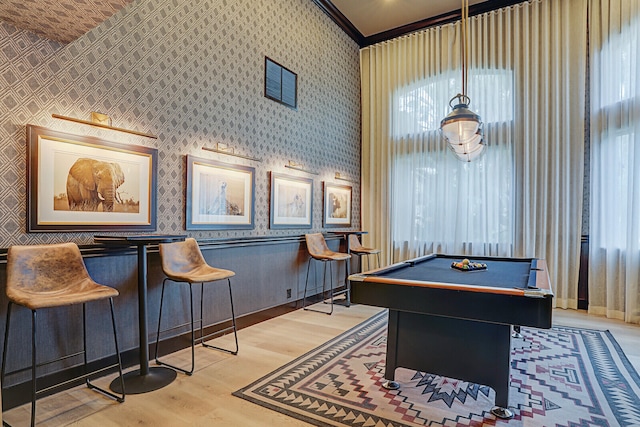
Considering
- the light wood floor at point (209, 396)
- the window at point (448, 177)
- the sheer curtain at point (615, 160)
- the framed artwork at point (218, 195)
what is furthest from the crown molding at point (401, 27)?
the light wood floor at point (209, 396)

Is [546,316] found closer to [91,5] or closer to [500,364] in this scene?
[500,364]

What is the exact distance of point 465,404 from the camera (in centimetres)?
248

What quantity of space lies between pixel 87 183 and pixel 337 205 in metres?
3.93

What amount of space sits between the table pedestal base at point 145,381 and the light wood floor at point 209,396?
0.07 m

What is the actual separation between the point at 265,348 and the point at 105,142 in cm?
233

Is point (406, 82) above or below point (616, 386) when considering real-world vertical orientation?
above

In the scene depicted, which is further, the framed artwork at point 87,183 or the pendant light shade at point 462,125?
the pendant light shade at point 462,125

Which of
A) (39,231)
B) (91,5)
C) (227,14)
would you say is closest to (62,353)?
(39,231)

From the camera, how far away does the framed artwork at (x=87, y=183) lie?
102 inches

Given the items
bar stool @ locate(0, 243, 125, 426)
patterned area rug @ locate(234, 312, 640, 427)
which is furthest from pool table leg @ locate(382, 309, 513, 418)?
bar stool @ locate(0, 243, 125, 426)

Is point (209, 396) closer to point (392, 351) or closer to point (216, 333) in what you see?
point (216, 333)

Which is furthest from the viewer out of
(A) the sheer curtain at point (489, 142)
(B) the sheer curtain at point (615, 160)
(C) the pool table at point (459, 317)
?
(A) the sheer curtain at point (489, 142)

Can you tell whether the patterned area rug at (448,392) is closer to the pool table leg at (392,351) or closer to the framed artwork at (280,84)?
the pool table leg at (392,351)

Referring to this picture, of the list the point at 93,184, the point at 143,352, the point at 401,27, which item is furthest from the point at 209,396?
the point at 401,27
